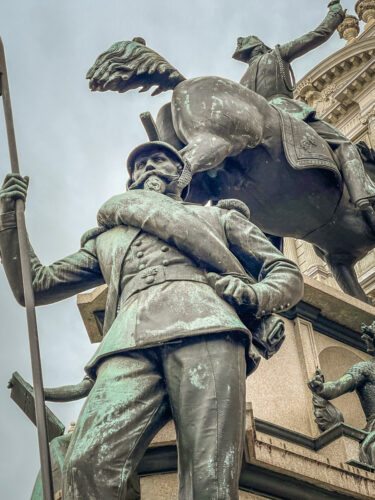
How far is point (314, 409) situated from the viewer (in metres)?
5.43

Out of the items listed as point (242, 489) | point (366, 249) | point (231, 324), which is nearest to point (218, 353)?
point (231, 324)

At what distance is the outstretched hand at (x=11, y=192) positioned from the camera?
440cm

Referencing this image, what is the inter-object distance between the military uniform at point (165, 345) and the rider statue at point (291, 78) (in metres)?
3.40

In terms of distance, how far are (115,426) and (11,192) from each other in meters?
1.48

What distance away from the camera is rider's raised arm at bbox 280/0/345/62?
8.73m

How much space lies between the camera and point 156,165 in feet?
15.7

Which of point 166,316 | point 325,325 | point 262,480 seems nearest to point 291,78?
point 325,325

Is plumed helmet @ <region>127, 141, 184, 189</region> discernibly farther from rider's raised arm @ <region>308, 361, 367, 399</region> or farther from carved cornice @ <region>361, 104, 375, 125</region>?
carved cornice @ <region>361, 104, 375, 125</region>

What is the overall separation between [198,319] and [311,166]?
3.74m

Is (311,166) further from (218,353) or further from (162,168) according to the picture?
(218,353)

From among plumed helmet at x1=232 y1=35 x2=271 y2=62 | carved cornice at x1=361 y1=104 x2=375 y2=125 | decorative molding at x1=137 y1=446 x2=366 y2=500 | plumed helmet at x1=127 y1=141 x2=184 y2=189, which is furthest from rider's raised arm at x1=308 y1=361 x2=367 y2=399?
carved cornice at x1=361 y1=104 x2=375 y2=125

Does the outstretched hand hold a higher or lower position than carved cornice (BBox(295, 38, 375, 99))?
lower

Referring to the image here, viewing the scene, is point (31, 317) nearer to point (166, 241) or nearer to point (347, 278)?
point (166, 241)

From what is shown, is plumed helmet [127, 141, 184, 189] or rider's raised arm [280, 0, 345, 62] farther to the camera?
rider's raised arm [280, 0, 345, 62]
